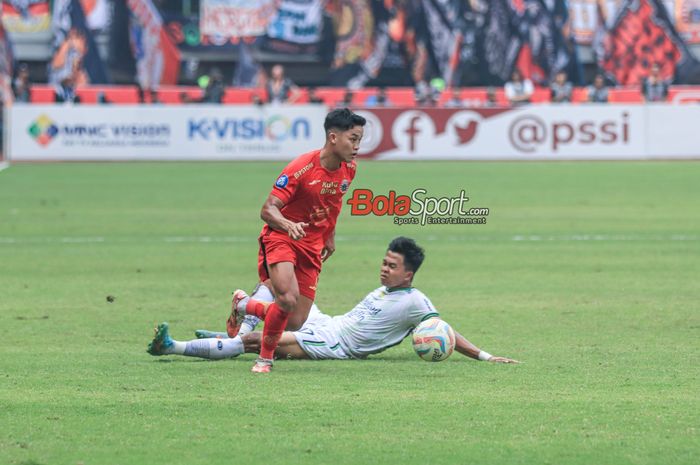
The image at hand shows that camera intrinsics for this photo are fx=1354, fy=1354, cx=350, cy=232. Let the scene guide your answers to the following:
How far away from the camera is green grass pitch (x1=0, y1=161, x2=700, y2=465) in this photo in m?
7.44

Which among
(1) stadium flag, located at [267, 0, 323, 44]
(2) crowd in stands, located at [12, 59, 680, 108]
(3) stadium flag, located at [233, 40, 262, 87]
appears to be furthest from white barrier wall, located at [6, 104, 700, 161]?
(1) stadium flag, located at [267, 0, 323, 44]

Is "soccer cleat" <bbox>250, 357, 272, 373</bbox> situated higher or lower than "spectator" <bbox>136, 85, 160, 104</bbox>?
higher

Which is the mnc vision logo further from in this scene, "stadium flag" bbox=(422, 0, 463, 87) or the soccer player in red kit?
the soccer player in red kit

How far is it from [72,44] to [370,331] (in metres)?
44.4

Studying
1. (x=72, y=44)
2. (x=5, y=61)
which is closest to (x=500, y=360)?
(x=5, y=61)

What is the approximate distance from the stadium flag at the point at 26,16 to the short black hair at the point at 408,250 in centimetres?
4595

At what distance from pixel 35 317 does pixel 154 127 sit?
24832 millimetres

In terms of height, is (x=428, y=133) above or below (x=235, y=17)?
below

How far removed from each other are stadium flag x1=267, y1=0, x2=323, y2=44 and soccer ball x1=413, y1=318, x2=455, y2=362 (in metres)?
45.5

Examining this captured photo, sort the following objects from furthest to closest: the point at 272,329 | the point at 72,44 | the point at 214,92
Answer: the point at 72,44 → the point at 214,92 → the point at 272,329

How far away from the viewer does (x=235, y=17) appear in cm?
5416

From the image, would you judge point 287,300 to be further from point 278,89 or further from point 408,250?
point 278,89

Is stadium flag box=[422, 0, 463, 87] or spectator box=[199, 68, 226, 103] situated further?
stadium flag box=[422, 0, 463, 87]

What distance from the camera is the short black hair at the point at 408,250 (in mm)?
10219
